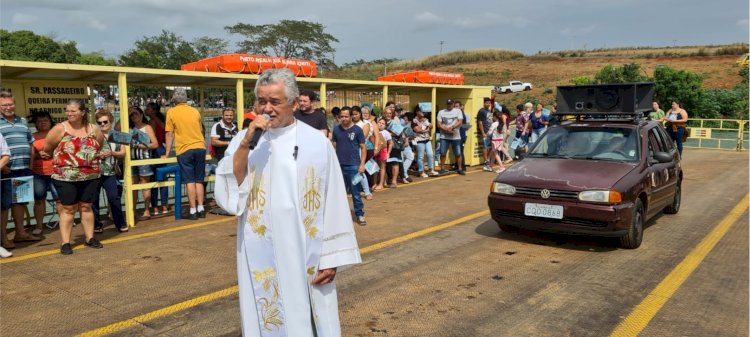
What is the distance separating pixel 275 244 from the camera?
2.66 metres

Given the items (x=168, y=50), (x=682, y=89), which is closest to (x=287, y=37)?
(x=168, y=50)

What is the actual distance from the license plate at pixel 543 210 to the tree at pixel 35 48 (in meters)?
46.5

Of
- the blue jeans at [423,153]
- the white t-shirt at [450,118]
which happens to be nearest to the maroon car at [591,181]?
the white t-shirt at [450,118]

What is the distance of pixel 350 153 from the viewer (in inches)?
303

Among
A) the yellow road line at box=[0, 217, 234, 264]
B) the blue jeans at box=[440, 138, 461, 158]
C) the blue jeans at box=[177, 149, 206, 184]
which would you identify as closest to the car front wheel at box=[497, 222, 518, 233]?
the yellow road line at box=[0, 217, 234, 264]

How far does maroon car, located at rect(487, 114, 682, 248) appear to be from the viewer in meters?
→ 5.93

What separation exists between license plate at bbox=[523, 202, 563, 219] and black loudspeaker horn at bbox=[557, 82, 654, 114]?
2500 mm

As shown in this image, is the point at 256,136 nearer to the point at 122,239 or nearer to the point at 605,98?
the point at 122,239

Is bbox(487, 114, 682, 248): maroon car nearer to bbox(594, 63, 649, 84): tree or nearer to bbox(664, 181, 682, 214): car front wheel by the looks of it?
bbox(664, 181, 682, 214): car front wheel

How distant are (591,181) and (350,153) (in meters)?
3.31

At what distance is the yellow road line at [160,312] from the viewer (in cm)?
403

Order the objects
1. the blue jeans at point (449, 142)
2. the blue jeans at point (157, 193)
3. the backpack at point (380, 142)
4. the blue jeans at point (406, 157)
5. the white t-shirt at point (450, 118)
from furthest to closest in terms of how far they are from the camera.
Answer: the blue jeans at point (449, 142) < the white t-shirt at point (450, 118) < the blue jeans at point (406, 157) < the backpack at point (380, 142) < the blue jeans at point (157, 193)

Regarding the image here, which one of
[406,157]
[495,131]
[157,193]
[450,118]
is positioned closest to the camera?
[157,193]

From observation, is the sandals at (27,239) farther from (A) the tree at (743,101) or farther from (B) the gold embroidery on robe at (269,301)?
(A) the tree at (743,101)
